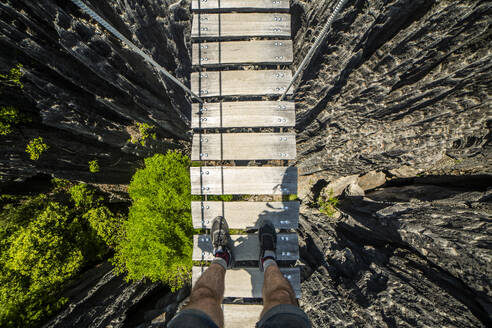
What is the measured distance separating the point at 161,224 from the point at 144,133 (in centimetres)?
592

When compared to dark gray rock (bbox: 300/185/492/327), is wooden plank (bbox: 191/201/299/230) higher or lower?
higher

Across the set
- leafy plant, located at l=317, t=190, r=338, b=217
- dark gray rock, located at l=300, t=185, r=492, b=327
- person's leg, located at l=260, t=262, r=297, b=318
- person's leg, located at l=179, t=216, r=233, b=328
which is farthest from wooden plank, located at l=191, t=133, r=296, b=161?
leafy plant, located at l=317, t=190, r=338, b=217

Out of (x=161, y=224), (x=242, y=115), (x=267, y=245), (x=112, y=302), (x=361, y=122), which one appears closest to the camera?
(x=267, y=245)

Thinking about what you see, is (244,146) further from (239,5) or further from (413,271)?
(413,271)

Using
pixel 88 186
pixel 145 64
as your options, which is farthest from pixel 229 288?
pixel 88 186

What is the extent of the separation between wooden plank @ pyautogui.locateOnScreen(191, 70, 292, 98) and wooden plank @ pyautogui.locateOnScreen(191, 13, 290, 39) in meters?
1.13

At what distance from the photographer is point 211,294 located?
3906 millimetres

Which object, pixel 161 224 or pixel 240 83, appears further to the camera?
pixel 161 224

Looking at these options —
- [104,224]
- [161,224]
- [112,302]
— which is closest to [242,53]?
[161,224]

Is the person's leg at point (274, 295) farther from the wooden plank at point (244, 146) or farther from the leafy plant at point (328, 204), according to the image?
the leafy plant at point (328, 204)

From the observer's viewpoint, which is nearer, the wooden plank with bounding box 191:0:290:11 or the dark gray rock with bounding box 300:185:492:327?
the dark gray rock with bounding box 300:185:492:327

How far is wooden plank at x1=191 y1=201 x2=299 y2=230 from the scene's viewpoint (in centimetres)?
534

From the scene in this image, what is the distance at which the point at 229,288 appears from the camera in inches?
208

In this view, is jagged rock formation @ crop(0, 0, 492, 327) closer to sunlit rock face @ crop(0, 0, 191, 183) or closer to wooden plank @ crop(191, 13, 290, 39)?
sunlit rock face @ crop(0, 0, 191, 183)
